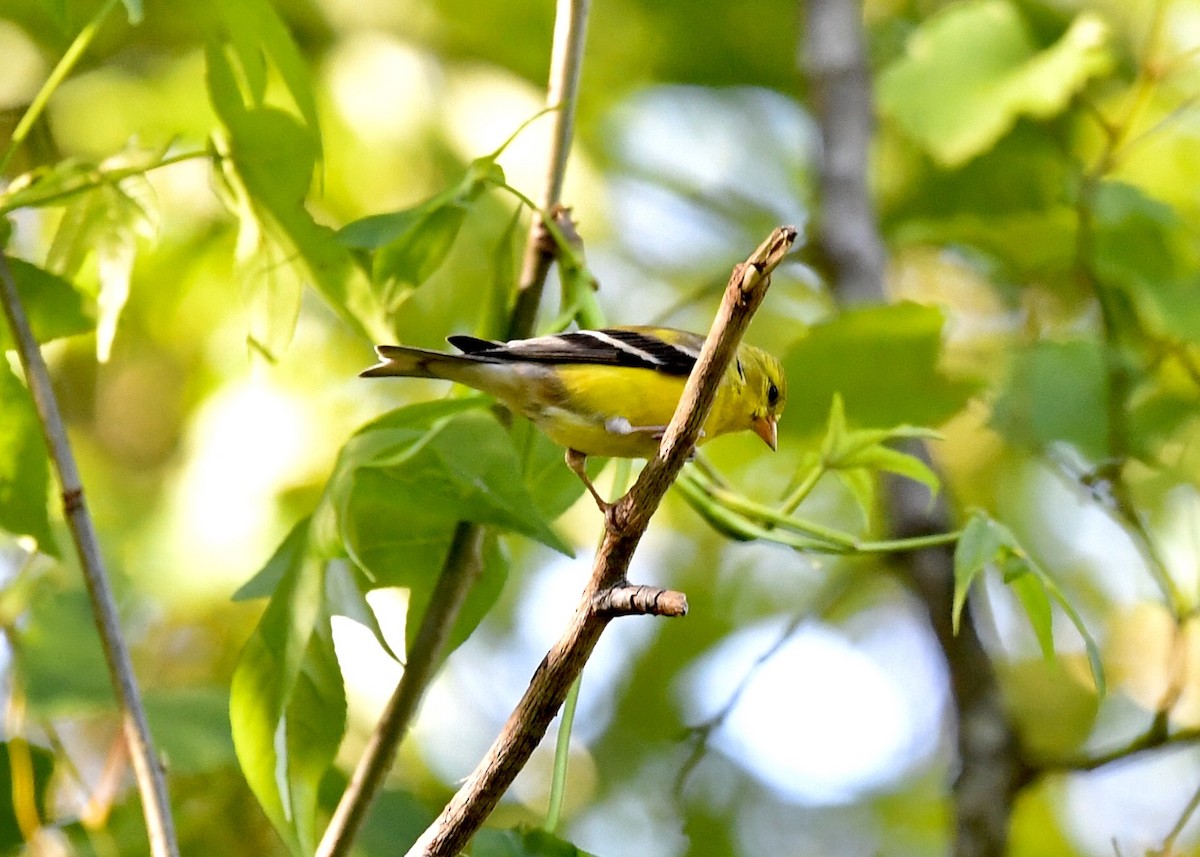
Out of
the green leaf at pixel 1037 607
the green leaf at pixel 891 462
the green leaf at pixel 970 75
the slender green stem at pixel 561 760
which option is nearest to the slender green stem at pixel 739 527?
the green leaf at pixel 891 462

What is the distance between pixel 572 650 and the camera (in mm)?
1479

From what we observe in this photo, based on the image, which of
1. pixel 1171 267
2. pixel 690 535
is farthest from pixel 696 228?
pixel 1171 267

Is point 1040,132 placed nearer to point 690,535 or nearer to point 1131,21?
point 1131,21

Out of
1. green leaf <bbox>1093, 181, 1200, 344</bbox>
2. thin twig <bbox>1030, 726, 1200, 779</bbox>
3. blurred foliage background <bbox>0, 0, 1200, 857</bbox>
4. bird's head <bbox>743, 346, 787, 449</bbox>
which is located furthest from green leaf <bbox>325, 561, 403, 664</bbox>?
green leaf <bbox>1093, 181, 1200, 344</bbox>

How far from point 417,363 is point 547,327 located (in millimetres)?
231

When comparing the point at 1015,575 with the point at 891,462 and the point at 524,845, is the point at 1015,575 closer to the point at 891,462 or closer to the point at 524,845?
the point at 891,462

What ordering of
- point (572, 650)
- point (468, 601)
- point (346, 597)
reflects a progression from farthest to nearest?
1. point (468, 601)
2. point (346, 597)
3. point (572, 650)

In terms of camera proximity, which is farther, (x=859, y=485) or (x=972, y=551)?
(x=859, y=485)

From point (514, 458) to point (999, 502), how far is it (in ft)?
9.45

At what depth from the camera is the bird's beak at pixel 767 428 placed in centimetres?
288

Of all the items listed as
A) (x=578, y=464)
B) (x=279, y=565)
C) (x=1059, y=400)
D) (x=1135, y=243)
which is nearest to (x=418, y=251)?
(x=578, y=464)

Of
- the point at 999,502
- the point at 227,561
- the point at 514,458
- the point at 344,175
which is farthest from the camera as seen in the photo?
the point at 999,502

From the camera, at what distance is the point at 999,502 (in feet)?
14.2

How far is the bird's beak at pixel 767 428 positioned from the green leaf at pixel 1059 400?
536 mm
